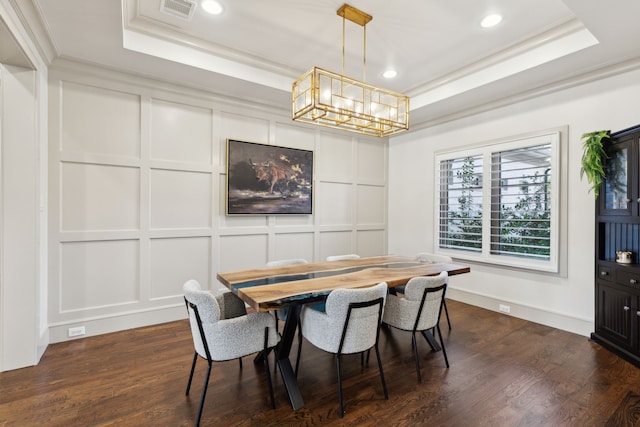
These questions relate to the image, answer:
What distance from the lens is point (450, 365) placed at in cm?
275

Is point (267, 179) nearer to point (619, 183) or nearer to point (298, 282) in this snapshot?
point (298, 282)

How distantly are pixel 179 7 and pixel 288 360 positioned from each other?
306 cm

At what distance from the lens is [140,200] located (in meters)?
3.58

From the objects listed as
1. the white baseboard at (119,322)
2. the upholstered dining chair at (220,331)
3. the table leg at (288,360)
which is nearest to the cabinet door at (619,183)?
the table leg at (288,360)

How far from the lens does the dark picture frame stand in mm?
4152

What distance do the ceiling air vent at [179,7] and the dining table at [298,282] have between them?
231cm

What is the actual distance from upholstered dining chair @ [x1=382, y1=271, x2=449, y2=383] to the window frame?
1927 mm

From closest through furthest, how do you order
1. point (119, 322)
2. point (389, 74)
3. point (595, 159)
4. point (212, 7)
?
1. point (212, 7)
2. point (595, 159)
3. point (119, 322)
4. point (389, 74)

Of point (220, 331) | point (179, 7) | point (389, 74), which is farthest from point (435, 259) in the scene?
point (179, 7)

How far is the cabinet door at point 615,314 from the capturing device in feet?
9.23

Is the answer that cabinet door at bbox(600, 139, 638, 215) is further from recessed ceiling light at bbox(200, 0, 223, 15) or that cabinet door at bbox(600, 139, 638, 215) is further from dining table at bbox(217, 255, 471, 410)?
recessed ceiling light at bbox(200, 0, 223, 15)

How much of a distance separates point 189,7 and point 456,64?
2965mm

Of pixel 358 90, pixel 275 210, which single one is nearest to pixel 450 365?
pixel 358 90

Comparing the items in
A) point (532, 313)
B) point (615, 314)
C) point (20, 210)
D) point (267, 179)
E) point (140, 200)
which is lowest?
point (532, 313)
